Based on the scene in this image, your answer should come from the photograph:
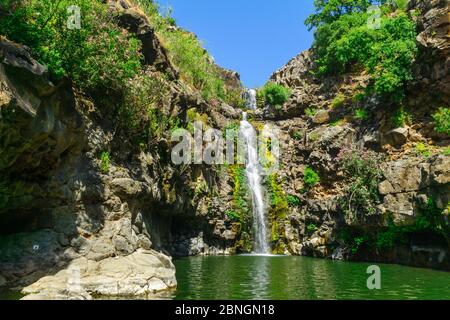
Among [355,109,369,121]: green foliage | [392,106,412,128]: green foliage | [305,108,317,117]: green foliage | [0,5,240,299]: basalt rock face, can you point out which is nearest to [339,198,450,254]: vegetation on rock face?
[392,106,412,128]: green foliage

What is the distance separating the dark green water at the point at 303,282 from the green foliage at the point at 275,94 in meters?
22.0

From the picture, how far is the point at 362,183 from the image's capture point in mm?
27422

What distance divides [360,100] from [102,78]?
22665mm

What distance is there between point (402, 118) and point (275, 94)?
49.4 feet

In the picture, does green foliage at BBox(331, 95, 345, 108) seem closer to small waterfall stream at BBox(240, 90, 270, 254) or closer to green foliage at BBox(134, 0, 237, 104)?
small waterfall stream at BBox(240, 90, 270, 254)

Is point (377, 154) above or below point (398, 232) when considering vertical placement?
above

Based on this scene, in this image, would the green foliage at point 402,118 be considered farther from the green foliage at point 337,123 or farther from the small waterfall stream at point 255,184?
the small waterfall stream at point 255,184

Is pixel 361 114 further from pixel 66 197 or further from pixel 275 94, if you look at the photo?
pixel 66 197

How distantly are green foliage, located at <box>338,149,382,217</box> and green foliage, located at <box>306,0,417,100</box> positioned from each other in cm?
522

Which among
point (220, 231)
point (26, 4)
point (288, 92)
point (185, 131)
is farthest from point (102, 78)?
point (288, 92)

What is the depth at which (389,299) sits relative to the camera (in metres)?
13.8

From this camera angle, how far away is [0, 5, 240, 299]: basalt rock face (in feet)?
42.7

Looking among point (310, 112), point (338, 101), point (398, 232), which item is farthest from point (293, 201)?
point (398, 232)
